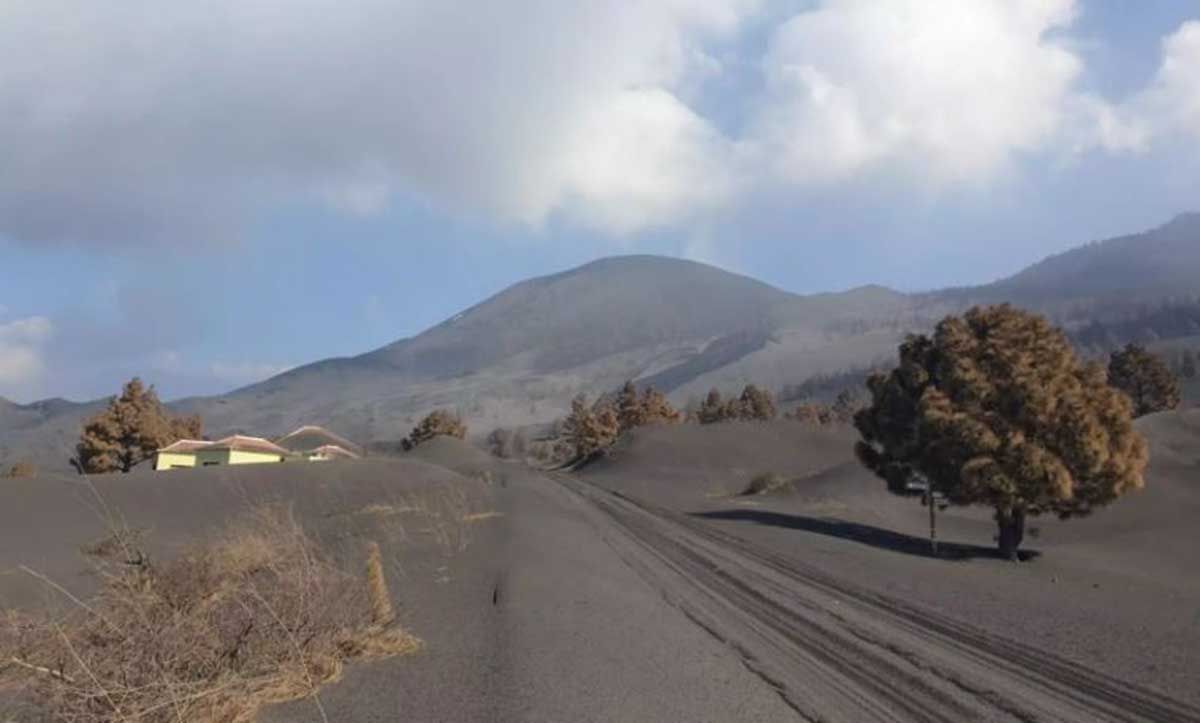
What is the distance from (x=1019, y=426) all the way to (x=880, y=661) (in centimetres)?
2041

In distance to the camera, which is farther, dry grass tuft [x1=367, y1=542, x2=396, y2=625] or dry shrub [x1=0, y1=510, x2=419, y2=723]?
dry grass tuft [x1=367, y1=542, x2=396, y2=625]

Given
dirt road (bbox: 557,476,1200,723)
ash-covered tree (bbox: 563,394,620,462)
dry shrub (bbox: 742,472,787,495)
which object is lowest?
dry shrub (bbox: 742,472,787,495)

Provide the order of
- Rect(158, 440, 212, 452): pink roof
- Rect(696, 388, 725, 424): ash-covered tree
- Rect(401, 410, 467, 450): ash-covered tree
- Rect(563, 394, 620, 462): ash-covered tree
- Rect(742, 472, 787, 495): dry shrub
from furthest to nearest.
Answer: Rect(696, 388, 725, 424): ash-covered tree < Rect(401, 410, 467, 450): ash-covered tree < Rect(563, 394, 620, 462): ash-covered tree < Rect(158, 440, 212, 452): pink roof < Rect(742, 472, 787, 495): dry shrub

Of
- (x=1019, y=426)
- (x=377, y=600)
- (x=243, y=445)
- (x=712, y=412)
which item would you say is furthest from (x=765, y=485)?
(x=712, y=412)

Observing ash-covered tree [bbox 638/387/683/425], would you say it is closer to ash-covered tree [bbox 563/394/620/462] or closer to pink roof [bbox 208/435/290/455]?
ash-covered tree [bbox 563/394/620/462]

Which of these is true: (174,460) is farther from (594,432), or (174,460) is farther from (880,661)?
(880,661)

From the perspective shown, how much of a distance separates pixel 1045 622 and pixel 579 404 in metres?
125

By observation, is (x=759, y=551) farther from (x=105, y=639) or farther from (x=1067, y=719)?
(x=105, y=639)

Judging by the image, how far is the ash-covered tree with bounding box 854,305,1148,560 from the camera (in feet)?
96.7

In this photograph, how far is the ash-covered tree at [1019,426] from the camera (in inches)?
1160

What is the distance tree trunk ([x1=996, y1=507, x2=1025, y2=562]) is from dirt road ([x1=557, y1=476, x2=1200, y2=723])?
13014mm

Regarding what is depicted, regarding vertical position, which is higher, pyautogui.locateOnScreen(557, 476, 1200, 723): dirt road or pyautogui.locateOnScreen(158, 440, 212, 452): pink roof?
pyautogui.locateOnScreen(158, 440, 212, 452): pink roof

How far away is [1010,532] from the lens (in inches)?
1246

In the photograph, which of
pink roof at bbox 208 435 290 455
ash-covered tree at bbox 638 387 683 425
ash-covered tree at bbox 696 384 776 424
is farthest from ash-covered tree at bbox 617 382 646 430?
pink roof at bbox 208 435 290 455
